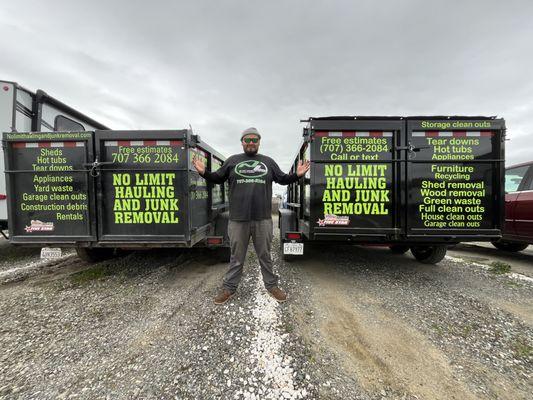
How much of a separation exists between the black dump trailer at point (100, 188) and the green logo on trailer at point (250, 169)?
0.80 meters

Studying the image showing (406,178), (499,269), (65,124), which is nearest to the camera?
(406,178)

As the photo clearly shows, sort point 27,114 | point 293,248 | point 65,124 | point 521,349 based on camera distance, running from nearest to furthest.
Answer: point 521,349, point 293,248, point 27,114, point 65,124

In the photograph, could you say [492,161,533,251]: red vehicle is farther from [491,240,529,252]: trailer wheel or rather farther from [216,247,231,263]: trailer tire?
[216,247,231,263]: trailer tire

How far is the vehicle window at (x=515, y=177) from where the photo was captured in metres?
5.36

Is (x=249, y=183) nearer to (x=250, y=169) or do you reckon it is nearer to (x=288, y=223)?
(x=250, y=169)

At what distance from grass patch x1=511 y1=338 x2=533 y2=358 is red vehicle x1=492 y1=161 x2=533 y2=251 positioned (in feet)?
12.7

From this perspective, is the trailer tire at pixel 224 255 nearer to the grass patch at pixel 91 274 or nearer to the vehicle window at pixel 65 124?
the grass patch at pixel 91 274

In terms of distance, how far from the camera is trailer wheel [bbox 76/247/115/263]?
14.3 feet

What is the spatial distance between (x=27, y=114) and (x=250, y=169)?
4836 millimetres

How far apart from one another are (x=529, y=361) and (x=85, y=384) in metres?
3.65

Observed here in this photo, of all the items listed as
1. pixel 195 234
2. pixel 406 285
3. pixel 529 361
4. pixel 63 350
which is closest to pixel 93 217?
pixel 195 234

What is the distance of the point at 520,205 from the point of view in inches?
201

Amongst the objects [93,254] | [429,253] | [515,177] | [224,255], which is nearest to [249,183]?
[224,255]

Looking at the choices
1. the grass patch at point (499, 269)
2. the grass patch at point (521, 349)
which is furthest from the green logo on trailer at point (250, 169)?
the grass patch at point (499, 269)
